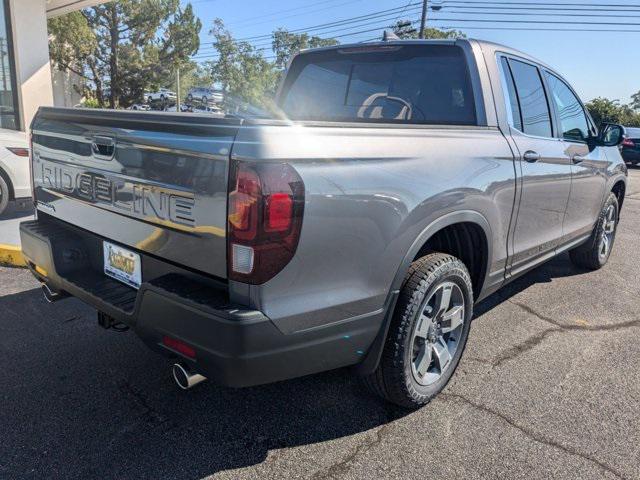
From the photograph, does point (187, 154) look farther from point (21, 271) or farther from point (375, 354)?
point (21, 271)

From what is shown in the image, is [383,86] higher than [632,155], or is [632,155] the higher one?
[383,86]

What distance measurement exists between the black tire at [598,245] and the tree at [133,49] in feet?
89.0

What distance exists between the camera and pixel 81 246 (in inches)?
106

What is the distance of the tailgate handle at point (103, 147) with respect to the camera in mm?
2312

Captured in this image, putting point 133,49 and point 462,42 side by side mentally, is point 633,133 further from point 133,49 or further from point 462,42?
point 133,49

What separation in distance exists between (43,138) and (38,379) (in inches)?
52.2

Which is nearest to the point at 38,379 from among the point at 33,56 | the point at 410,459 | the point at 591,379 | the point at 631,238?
the point at 410,459

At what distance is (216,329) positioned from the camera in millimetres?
1879

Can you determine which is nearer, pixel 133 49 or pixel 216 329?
pixel 216 329

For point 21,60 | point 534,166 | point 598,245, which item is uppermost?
point 21,60

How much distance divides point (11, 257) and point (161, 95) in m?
34.7

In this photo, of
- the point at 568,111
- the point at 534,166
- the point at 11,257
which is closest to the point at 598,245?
the point at 568,111

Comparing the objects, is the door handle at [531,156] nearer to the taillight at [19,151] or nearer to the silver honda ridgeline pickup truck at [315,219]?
the silver honda ridgeline pickup truck at [315,219]

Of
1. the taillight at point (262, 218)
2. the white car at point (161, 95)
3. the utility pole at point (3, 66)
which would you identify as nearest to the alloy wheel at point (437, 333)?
the taillight at point (262, 218)
